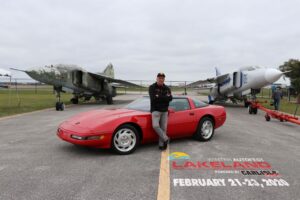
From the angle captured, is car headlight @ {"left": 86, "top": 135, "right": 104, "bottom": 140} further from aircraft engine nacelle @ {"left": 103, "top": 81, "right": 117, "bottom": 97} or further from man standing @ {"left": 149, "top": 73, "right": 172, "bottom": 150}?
aircraft engine nacelle @ {"left": 103, "top": 81, "right": 117, "bottom": 97}

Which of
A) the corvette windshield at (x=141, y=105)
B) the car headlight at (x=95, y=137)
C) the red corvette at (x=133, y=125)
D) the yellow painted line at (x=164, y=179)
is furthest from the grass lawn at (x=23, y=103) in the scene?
the yellow painted line at (x=164, y=179)

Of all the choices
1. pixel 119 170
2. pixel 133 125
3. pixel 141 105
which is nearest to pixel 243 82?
pixel 141 105

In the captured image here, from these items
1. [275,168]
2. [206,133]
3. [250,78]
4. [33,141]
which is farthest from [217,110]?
[250,78]

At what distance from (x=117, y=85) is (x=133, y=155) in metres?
20.5

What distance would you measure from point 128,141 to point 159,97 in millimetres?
1169

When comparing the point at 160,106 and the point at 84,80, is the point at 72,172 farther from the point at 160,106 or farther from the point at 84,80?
the point at 84,80

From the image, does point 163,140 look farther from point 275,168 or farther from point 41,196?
point 41,196

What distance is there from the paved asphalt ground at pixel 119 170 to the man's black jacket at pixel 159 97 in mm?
987

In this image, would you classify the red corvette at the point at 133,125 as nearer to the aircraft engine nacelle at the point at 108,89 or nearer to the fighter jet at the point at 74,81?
the fighter jet at the point at 74,81

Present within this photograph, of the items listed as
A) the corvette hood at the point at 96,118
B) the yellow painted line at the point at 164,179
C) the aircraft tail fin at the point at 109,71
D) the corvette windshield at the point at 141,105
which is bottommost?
the yellow painted line at the point at 164,179

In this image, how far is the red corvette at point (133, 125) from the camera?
5.46m

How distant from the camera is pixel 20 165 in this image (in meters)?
4.90

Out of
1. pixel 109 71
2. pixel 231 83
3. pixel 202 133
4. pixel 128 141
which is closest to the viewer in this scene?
pixel 128 141

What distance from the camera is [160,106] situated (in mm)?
5977
